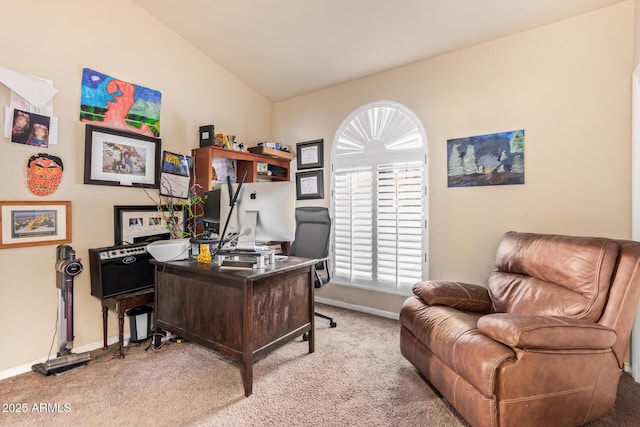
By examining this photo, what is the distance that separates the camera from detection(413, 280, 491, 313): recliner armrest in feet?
7.15

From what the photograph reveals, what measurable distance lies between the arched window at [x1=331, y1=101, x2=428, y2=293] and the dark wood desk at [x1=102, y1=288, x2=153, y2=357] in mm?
1977

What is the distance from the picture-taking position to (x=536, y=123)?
247 centimetres

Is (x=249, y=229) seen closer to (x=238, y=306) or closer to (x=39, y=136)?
(x=238, y=306)

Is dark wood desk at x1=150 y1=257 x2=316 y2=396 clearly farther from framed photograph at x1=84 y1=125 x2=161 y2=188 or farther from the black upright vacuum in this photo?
framed photograph at x1=84 y1=125 x2=161 y2=188

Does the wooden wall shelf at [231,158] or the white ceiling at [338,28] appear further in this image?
the wooden wall shelf at [231,158]

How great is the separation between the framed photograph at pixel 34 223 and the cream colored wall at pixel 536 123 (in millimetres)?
3017

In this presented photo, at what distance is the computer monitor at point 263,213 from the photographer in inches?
84.9

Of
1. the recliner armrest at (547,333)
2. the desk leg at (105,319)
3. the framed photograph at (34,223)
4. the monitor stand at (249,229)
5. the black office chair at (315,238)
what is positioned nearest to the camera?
the recliner armrest at (547,333)

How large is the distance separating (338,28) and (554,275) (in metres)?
2.55

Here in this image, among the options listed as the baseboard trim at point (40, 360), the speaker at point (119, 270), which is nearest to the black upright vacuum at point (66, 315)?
the baseboard trim at point (40, 360)

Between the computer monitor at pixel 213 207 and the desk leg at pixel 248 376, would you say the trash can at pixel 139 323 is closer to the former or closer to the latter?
the computer monitor at pixel 213 207

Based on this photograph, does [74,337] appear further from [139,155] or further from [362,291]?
[362,291]

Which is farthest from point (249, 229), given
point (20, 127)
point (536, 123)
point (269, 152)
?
point (536, 123)

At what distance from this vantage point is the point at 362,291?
3.47m
